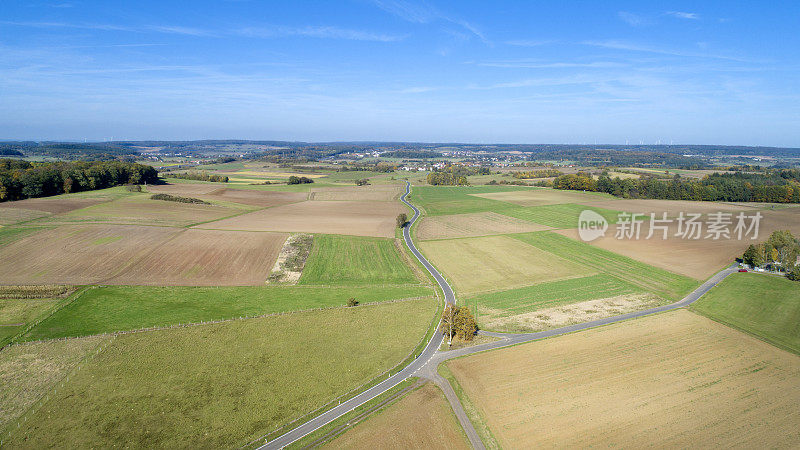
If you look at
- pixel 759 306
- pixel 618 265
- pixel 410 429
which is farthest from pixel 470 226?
pixel 410 429

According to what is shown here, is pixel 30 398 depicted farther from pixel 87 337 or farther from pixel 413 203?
pixel 413 203

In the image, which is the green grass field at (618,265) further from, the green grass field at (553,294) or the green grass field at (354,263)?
the green grass field at (354,263)

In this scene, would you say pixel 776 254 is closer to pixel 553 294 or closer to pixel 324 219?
pixel 553 294

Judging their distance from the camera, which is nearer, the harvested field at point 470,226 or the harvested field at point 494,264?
the harvested field at point 494,264

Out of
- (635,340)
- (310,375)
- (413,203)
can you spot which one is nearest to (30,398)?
(310,375)

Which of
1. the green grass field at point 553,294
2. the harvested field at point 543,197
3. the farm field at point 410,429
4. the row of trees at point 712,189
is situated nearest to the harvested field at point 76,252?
the farm field at point 410,429

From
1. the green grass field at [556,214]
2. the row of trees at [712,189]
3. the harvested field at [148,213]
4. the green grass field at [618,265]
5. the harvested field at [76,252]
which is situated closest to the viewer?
the harvested field at [76,252]

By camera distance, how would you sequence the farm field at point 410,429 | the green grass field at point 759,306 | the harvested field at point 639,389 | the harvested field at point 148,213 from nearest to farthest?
the farm field at point 410,429 < the harvested field at point 639,389 < the green grass field at point 759,306 < the harvested field at point 148,213
